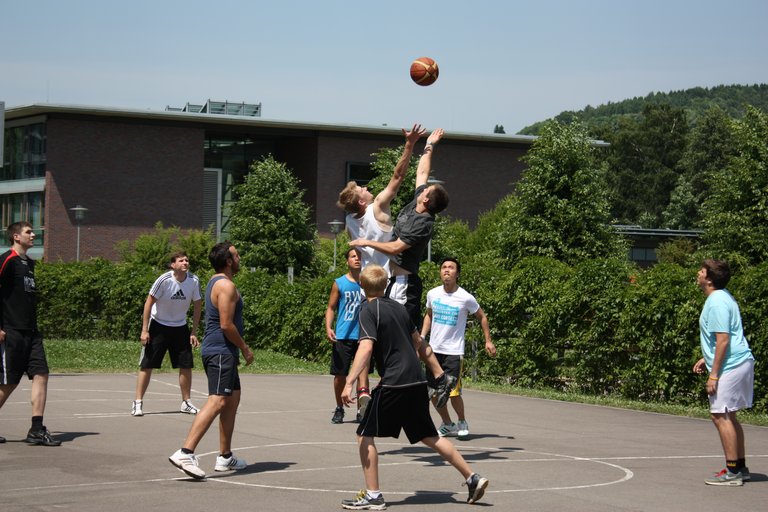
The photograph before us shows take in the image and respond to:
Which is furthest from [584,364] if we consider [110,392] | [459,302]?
[110,392]

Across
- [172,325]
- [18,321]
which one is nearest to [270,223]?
[172,325]

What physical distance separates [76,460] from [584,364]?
10.8 metres

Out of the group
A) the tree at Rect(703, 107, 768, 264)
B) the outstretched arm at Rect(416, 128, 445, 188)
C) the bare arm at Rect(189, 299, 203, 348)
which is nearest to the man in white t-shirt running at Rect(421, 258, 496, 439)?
the outstretched arm at Rect(416, 128, 445, 188)

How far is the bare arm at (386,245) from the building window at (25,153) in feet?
183

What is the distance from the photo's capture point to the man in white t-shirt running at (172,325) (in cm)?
1457

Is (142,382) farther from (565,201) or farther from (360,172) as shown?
(360,172)

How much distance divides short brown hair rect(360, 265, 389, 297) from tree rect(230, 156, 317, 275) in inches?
1900

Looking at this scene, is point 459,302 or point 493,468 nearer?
point 493,468

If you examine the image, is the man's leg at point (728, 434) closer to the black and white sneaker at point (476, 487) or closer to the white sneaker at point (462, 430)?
the black and white sneaker at point (476, 487)

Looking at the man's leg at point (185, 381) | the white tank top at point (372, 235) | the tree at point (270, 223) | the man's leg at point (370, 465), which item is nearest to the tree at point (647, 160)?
the tree at point (270, 223)

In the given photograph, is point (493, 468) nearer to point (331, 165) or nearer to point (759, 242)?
point (759, 242)

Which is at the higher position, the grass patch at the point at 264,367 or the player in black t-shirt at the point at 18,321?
the player in black t-shirt at the point at 18,321

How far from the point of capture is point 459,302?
1297 centimetres

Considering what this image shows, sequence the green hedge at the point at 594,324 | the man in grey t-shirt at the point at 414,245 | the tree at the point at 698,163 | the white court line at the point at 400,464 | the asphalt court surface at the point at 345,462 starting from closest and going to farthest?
1. the asphalt court surface at the point at 345,462
2. the white court line at the point at 400,464
3. the man in grey t-shirt at the point at 414,245
4. the green hedge at the point at 594,324
5. the tree at the point at 698,163
